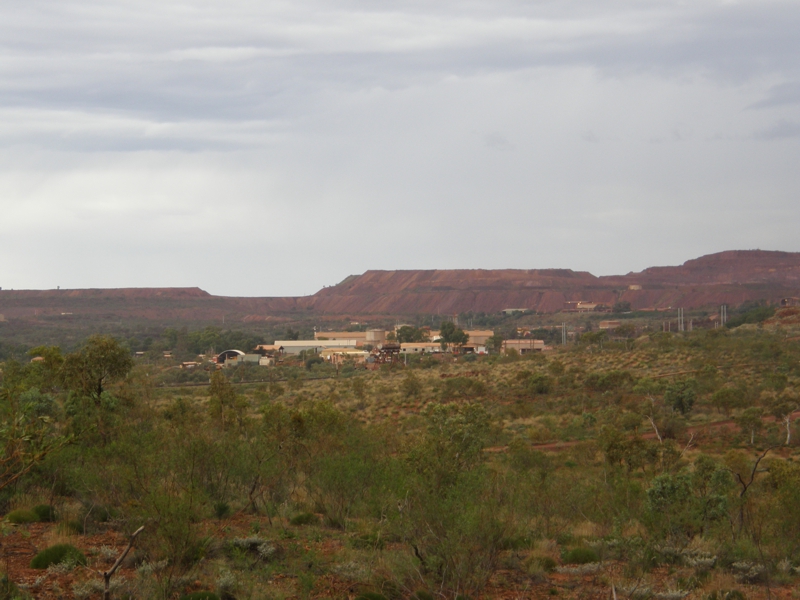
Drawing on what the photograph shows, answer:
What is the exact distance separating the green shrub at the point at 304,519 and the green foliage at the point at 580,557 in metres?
4.41

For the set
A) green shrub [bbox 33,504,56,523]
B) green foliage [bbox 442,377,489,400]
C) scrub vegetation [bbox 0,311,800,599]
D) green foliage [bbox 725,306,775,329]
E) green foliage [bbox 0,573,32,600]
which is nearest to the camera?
green foliage [bbox 0,573,32,600]

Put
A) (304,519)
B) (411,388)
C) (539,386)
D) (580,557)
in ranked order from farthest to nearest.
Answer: (411,388)
(539,386)
(304,519)
(580,557)

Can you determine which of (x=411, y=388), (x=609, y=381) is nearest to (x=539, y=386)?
(x=609, y=381)

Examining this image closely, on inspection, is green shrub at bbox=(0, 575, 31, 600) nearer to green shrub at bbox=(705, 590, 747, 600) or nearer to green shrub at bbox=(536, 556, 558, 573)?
green shrub at bbox=(536, 556, 558, 573)

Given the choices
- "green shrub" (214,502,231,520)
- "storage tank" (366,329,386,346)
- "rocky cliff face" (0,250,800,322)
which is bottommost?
"storage tank" (366,329,386,346)

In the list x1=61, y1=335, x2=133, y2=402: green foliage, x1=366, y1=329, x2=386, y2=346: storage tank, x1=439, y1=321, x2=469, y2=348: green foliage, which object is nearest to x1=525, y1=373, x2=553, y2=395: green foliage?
x1=61, y1=335, x2=133, y2=402: green foliage

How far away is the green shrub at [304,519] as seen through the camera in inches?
521

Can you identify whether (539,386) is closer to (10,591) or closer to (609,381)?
(609,381)

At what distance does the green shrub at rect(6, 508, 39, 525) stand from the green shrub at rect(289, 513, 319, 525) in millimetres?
4054

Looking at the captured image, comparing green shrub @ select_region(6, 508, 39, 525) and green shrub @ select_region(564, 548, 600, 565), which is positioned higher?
green shrub @ select_region(6, 508, 39, 525)

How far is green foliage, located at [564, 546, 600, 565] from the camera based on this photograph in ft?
37.7

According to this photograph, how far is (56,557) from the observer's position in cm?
980

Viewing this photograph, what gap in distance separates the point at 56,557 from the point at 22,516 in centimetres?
257

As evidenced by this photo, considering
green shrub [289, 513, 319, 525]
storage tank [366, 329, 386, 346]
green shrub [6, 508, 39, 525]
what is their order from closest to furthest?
green shrub [6, 508, 39, 525], green shrub [289, 513, 319, 525], storage tank [366, 329, 386, 346]
